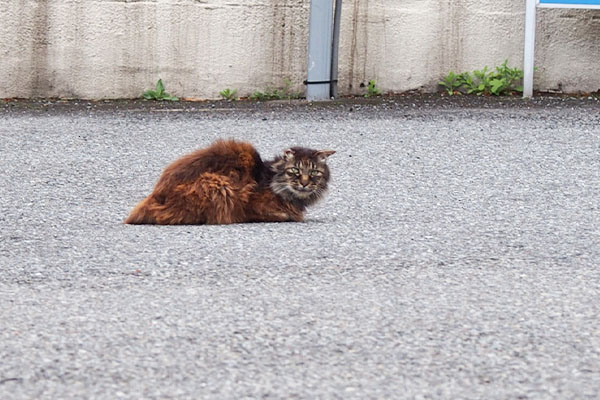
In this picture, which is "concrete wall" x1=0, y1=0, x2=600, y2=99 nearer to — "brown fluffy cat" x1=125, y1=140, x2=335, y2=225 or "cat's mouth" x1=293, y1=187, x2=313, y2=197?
"brown fluffy cat" x1=125, y1=140, x2=335, y2=225

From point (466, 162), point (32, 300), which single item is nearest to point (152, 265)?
point (32, 300)

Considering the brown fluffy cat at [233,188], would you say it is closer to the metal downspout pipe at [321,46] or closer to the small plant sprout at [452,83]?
the metal downspout pipe at [321,46]

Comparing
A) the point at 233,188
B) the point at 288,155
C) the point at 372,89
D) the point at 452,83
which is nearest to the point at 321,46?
the point at 372,89

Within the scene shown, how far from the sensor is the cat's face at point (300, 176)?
6191mm

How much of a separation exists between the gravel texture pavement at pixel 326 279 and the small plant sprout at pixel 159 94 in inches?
94.7

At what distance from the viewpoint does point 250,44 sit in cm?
1178

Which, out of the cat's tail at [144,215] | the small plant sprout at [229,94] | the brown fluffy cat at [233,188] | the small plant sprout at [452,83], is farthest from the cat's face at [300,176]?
the small plant sprout at [452,83]

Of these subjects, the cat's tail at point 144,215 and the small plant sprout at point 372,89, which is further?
the small plant sprout at point 372,89

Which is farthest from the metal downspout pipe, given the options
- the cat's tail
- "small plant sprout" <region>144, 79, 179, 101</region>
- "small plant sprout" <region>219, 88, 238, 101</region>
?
the cat's tail

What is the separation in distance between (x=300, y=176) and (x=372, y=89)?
5.79 metres

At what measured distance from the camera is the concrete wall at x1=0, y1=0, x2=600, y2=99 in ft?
38.0

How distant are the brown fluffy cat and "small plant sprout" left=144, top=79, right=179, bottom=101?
5.58 m

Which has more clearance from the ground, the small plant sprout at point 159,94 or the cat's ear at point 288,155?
the small plant sprout at point 159,94

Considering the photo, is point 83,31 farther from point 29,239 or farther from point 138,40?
point 29,239
